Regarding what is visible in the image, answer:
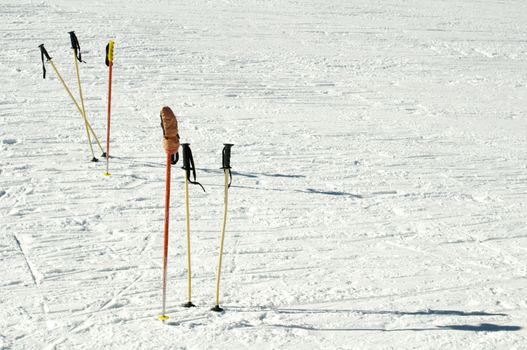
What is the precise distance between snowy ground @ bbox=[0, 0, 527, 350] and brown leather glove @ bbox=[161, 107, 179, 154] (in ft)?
4.05

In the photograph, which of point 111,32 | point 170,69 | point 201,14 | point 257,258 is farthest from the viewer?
point 201,14

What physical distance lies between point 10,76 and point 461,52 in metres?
8.07

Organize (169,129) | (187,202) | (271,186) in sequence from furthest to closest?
(271,186)
(187,202)
(169,129)

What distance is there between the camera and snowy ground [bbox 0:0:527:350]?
198 inches

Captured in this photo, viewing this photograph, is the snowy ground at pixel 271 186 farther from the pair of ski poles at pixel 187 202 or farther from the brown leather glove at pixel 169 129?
the brown leather glove at pixel 169 129

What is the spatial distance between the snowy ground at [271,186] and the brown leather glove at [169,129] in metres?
1.23

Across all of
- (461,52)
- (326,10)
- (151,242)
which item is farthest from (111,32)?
(151,242)

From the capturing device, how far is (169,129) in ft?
14.6

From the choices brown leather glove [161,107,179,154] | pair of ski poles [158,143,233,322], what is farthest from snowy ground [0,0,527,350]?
brown leather glove [161,107,179,154]

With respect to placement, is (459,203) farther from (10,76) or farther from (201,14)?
(201,14)

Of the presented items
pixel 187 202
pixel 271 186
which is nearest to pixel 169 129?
pixel 187 202

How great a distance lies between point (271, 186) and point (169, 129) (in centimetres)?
322

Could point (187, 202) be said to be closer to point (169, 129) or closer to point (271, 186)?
point (169, 129)

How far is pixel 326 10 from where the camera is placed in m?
15.9
